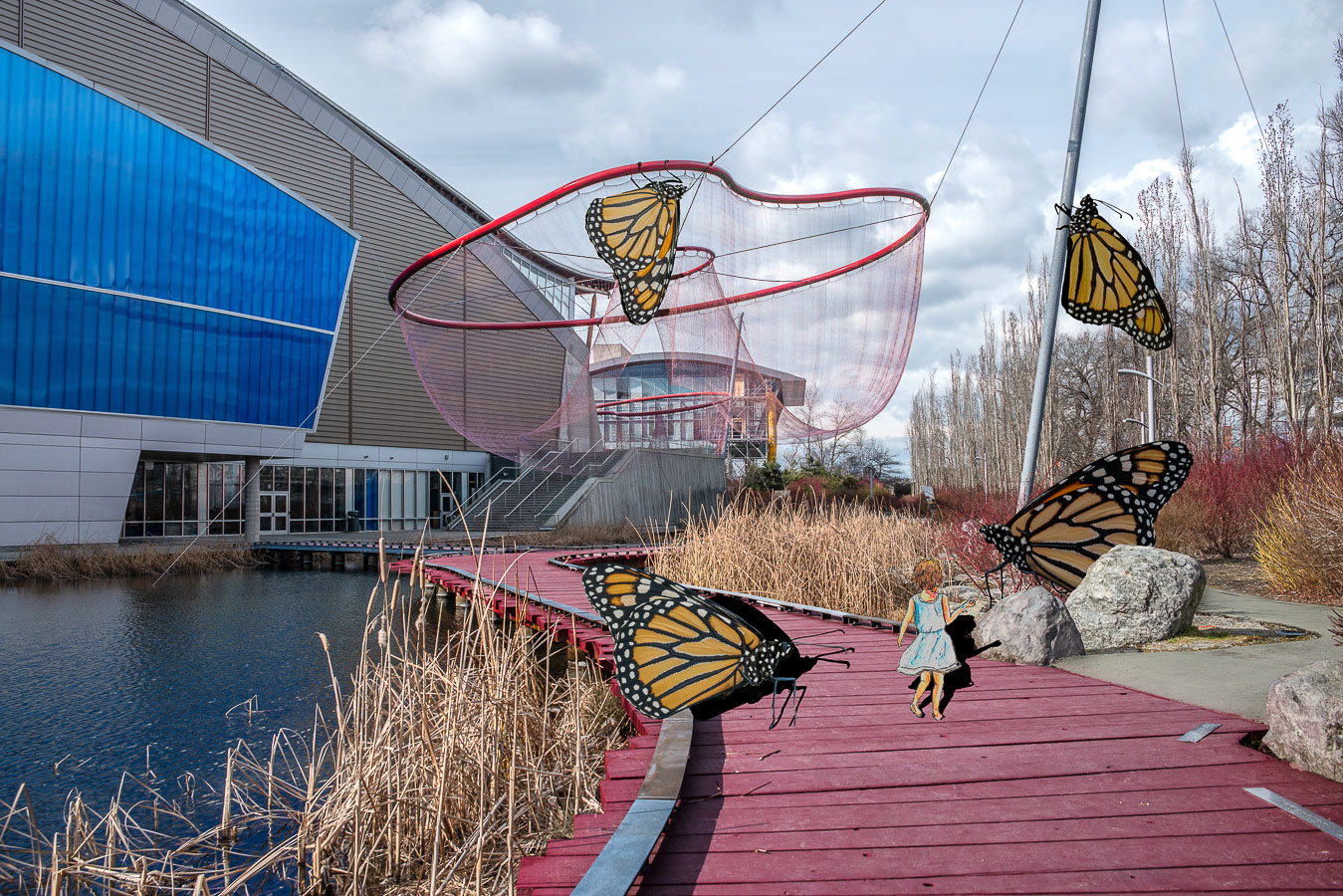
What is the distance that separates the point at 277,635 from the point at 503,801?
8.17 metres

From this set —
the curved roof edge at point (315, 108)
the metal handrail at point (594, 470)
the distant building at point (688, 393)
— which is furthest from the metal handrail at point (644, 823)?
the curved roof edge at point (315, 108)

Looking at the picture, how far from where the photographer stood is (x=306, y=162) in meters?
31.0

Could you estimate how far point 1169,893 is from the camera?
1878mm

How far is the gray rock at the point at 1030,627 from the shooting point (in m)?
4.23

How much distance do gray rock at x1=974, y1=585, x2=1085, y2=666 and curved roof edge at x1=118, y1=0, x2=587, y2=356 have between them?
33.3 meters

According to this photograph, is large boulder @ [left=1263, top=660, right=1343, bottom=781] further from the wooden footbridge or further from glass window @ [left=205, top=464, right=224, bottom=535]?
glass window @ [left=205, top=464, right=224, bottom=535]

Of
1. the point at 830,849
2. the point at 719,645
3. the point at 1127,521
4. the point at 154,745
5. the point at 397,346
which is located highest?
the point at 397,346

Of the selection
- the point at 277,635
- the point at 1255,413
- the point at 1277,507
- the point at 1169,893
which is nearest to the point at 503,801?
the point at 1169,893

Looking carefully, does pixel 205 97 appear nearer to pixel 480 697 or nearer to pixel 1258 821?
pixel 480 697

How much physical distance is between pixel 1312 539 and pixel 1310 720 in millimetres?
5218

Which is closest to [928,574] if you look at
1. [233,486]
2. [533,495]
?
[533,495]

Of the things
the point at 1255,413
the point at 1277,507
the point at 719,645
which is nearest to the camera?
the point at 719,645

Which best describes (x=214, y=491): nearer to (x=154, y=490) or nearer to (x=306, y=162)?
(x=154, y=490)

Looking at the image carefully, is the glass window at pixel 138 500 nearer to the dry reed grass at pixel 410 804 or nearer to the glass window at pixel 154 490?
the glass window at pixel 154 490
